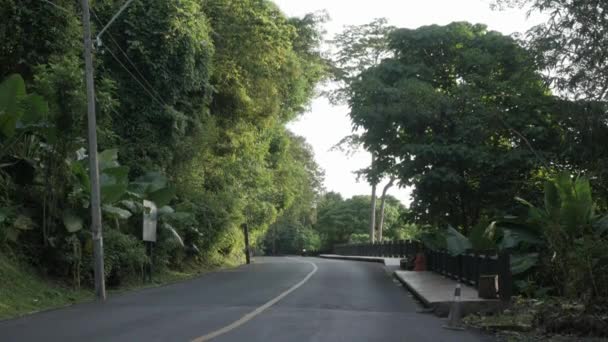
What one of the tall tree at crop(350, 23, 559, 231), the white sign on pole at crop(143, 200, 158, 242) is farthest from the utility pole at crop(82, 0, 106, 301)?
the tall tree at crop(350, 23, 559, 231)

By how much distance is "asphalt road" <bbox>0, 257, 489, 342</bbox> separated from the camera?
10555mm

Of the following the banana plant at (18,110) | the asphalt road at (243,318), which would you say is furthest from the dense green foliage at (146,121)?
the asphalt road at (243,318)

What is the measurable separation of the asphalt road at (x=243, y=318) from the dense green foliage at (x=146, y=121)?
10.2 feet

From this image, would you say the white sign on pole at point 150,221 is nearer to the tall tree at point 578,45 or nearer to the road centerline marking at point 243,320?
the road centerline marking at point 243,320

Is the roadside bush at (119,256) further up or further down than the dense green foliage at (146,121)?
further down

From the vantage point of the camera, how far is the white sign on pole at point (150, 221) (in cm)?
2297

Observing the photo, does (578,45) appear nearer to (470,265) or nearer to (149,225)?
(470,265)

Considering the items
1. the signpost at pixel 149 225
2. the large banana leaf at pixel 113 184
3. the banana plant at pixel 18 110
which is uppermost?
the banana plant at pixel 18 110

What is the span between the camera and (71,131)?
61.1 feet

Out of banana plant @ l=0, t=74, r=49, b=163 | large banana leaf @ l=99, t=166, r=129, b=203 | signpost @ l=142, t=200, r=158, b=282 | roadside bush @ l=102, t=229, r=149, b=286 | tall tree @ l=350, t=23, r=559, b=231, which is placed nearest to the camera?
banana plant @ l=0, t=74, r=49, b=163

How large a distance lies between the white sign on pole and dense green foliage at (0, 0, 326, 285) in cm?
48

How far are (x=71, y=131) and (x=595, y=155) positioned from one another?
12.4 m

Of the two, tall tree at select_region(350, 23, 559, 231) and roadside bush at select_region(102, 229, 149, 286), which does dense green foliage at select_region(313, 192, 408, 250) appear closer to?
tall tree at select_region(350, 23, 559, 231)

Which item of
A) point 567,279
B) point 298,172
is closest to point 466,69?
point 567,279
